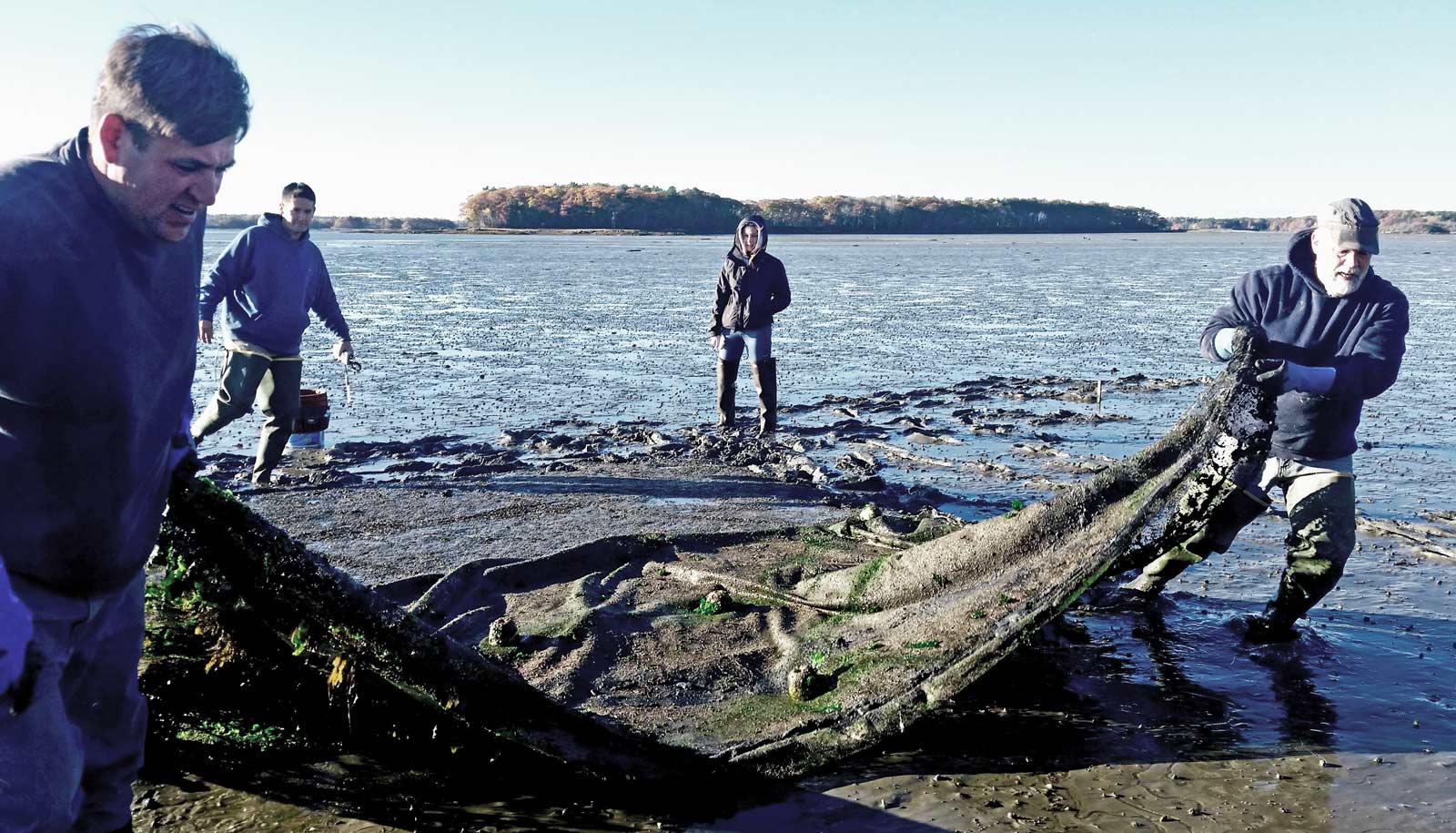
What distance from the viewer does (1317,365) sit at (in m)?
5.58

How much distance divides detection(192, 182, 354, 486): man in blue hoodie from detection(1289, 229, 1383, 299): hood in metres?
6.80

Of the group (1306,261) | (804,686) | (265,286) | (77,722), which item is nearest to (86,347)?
(77,722)

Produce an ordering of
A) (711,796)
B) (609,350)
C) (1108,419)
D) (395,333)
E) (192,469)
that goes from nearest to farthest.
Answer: (192,469) < (711,796) < (1108,419) < (609,350) < (395,333)

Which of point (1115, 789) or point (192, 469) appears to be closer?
point (192, 469)

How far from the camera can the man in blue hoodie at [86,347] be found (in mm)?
2449

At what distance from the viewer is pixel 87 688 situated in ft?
9.47

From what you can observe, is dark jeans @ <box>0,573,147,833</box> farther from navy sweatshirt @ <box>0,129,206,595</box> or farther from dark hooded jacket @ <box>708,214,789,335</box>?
dark hooded jacket @ <box>708,214,789,335</box>

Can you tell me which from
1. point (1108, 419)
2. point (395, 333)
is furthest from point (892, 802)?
point (395, 333)

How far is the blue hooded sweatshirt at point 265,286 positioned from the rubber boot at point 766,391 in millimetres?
4913

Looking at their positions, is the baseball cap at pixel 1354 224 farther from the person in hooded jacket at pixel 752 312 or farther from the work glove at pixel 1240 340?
the person in hooded jacket at pixel 752 312

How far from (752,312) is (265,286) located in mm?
5248

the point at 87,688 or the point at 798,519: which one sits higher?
the point at 87,688

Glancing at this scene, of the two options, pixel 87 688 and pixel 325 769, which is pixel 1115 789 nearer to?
pixel 325 769

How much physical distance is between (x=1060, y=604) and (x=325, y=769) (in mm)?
3084
